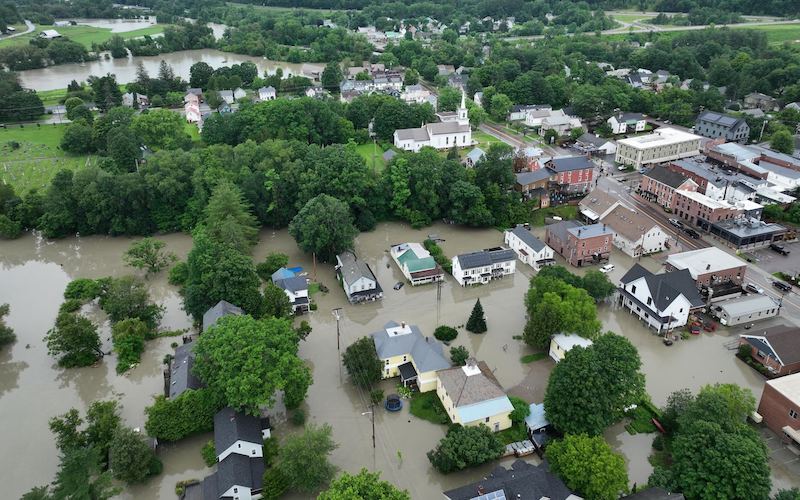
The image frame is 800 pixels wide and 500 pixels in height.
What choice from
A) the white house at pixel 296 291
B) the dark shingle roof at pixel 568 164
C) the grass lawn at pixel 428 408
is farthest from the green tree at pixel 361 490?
the dark shingle roof at pixel 568 164

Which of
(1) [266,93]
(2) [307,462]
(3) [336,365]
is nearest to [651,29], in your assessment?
(1) [266,93]

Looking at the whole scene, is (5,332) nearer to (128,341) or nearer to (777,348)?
(128,341)

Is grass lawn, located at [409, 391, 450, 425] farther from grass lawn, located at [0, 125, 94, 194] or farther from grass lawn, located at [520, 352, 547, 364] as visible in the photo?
grass lawn, located at [0, 125, 94, 194]

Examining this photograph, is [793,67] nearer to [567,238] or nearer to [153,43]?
[567,238]

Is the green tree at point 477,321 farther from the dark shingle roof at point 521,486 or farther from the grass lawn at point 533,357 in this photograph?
the dark shingle roof at point 521,486

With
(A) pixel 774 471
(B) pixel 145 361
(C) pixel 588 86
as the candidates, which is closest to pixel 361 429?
(B) pixel 145 361

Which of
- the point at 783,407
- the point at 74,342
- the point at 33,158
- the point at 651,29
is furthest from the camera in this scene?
the point at 651,29

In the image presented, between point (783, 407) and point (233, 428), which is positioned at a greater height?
point (233, 428)
